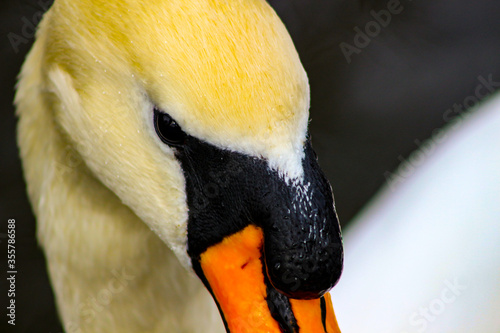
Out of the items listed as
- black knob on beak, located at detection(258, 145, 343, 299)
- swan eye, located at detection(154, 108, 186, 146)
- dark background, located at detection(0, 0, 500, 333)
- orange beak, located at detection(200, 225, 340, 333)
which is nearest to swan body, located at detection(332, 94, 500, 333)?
dark background, located at detection(0, 0, 500, 333)

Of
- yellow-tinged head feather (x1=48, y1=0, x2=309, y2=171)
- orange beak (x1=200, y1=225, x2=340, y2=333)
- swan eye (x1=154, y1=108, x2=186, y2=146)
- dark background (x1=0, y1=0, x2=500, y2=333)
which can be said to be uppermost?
yellow-tinged head feather (x1=48, y1=0, x2=309, y2=171)

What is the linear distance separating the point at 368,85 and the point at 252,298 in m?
2.97

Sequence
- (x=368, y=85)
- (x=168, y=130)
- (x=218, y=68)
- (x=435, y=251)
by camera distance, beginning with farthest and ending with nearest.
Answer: (x=368, y=85)
(x=435, y=251)
(x=168, y=130)
(x=218, y=68)

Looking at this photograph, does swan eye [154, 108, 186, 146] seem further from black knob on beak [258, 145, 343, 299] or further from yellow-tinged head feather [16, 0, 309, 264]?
black knob on beak [258, 145, 343, 299]

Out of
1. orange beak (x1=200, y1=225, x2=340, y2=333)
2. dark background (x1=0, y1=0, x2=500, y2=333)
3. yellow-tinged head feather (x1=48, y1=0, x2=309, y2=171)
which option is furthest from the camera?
dark background (x1=0, y1=0, x2=500, y2=333)

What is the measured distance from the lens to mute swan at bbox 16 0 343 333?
1.06m

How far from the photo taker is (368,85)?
3.95 m

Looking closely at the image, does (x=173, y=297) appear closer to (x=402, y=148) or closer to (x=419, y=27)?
(x=402, y=148)

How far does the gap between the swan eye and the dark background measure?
2.52 meters

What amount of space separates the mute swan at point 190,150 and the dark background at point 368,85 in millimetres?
2305

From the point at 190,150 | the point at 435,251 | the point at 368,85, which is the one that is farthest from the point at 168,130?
the point at 368,85

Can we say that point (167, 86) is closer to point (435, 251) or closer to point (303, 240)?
point (303, 240)

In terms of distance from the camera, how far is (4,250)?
12.0 ft

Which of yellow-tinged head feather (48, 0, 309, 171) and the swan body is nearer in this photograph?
yellow-tinged head feather (48, 0, 309, 171)
